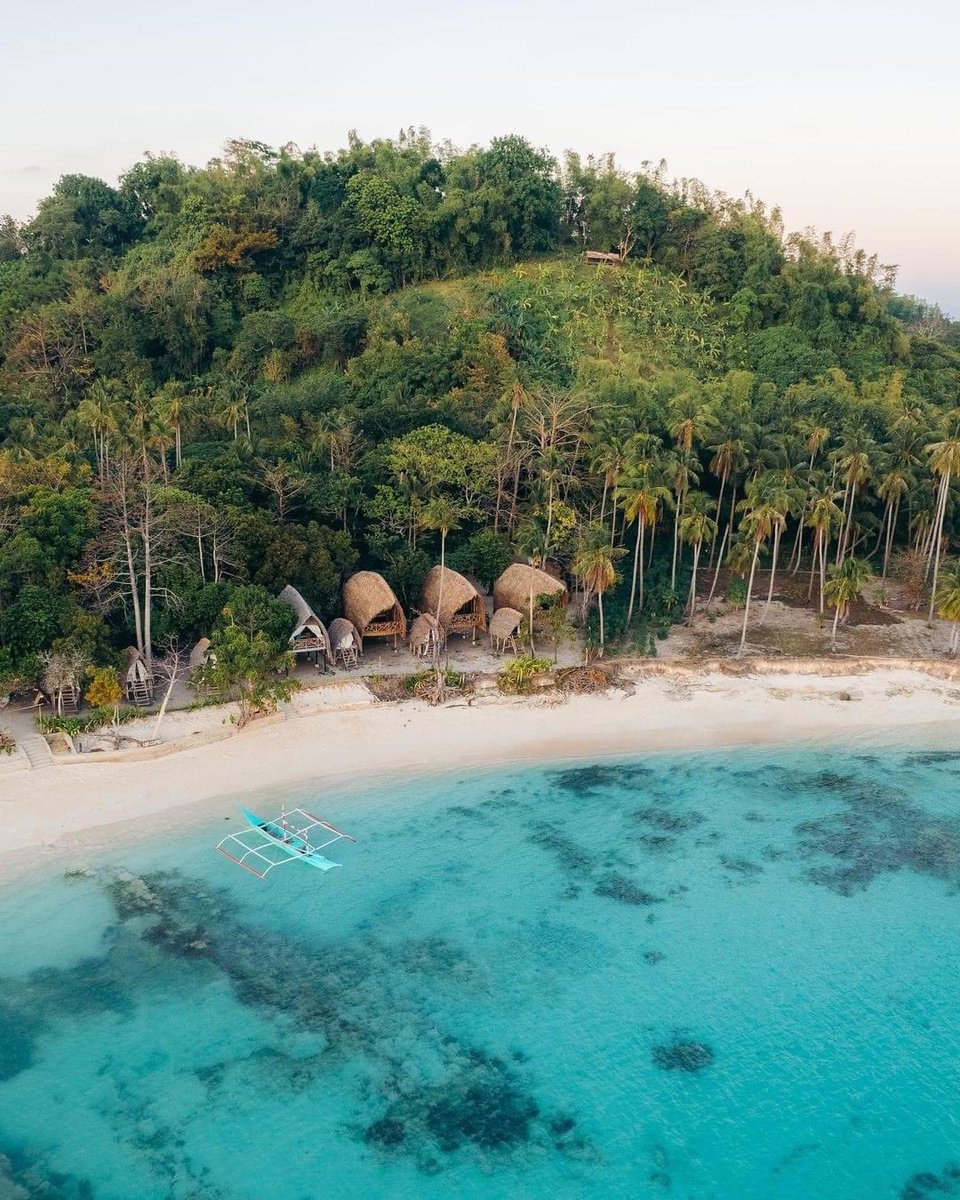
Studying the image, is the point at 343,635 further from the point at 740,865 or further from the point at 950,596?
the point at 950,596

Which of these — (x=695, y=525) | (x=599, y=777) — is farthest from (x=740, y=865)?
(x=695, y=525)

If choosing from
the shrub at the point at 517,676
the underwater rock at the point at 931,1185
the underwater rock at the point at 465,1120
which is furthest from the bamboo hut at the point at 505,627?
the underwater rock at the point at 931,1185

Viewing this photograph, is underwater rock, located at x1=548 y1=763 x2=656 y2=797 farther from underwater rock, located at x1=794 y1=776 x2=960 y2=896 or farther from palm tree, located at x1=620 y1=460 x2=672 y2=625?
palm tree, located at x1=620 y1=460 x2=672 y2=625

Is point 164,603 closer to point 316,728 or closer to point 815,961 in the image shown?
point 316,728

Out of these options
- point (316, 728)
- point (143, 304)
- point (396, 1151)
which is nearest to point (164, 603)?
point (316, 728)

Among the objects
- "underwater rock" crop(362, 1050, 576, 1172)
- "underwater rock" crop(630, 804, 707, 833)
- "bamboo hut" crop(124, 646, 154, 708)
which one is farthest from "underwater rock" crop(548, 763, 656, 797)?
"bamboo hut" crop(124, 646, 154, 708)

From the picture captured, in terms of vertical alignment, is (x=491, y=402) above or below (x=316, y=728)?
above
